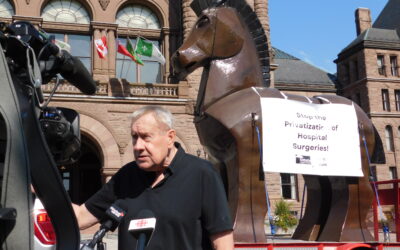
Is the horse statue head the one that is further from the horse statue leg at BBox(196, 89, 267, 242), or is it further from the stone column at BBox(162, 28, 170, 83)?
the stone column at BBox(162, 28, 170, 83)

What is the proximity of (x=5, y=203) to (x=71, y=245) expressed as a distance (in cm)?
38

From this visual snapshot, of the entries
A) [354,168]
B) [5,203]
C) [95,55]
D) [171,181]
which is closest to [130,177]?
[171,181]

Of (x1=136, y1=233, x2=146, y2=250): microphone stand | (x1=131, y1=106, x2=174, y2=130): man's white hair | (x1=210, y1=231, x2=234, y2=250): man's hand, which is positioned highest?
(x1=131, y1=106, x2=174, y2=130): man's white hair

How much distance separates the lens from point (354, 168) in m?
6.75

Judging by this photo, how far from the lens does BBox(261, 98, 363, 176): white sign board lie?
6.30 m

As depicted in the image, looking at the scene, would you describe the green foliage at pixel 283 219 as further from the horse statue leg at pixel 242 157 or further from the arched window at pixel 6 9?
the arched window at pixel 6 9

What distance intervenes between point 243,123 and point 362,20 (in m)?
37.3

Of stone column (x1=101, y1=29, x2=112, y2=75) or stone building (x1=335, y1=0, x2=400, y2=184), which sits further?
stone building (x1=335, y1=0, x2=400, y2=184)

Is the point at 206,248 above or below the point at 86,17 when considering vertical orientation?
below

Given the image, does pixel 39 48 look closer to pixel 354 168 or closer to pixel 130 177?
pixel 130 177

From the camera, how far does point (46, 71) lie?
2.12 meters

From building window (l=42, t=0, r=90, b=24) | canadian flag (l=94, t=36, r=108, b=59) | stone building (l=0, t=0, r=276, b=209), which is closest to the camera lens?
stone building (l=0, t=0, r=276, b=209)

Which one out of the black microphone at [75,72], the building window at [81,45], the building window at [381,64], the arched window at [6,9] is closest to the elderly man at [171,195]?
the black microphone at [75,72]

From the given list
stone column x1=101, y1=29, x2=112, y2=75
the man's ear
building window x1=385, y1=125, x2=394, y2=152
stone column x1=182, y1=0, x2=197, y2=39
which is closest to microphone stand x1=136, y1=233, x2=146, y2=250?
the man's ear
